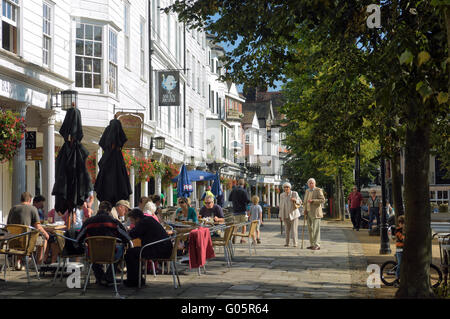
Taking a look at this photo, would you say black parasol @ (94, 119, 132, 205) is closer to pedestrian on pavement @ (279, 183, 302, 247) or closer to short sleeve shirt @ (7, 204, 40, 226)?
short sleeve shirt @ (7, 204, 40, 226)

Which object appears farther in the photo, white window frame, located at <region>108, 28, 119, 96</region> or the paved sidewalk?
white window frame, located at <region>108, 28, 119, 96</region>

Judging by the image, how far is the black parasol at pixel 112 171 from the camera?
1195cm

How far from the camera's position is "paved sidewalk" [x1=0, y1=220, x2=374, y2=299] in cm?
898

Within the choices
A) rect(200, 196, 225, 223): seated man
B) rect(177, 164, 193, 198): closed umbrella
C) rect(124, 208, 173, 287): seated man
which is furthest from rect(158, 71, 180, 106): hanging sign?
rect(124, 208, 173, 287): seated man

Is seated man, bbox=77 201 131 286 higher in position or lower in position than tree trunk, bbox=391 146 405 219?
lower

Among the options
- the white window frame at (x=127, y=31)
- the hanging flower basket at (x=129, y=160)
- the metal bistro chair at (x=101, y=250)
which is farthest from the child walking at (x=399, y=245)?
the white window frame at (x=127, y=31)

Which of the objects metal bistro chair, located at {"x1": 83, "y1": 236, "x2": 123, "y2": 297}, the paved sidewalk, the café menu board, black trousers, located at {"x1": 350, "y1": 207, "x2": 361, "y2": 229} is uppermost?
the café menu board

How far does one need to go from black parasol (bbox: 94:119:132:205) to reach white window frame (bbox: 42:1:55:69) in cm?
535

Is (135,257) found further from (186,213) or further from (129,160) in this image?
(129,160)

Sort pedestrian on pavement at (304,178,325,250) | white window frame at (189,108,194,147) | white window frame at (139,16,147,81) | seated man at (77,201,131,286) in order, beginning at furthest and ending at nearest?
white window frame at (189,108,194,147)
white window frame at (139,16,147,81)
pedestrian on pavement at (304,178,325,250)
seated man at (77,201,131,286)

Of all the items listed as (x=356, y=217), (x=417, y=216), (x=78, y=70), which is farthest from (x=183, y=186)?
(x=417, y=216)

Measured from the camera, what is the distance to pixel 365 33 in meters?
9.88

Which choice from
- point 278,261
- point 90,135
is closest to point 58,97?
point 90,135
